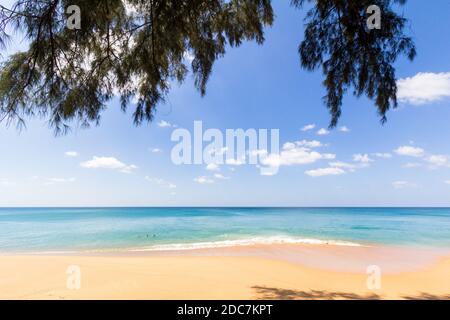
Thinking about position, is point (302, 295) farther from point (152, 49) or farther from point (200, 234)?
point (200, 234)

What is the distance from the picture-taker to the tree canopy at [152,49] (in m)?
2.45

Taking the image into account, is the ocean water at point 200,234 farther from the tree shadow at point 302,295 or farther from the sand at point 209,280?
the tree shadow at point 302,295

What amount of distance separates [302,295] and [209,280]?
1.80 m

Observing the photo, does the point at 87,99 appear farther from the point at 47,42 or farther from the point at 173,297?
the point at 173,297

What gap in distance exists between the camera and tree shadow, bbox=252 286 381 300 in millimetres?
3879

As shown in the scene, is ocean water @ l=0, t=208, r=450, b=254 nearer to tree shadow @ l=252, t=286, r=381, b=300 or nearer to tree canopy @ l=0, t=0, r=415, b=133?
tree shadow @ l=252, t=286, r=381, b=300

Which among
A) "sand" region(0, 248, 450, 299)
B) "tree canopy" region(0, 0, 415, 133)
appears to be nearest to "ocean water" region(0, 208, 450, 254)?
"sand" region(0, 248, 450, 299)

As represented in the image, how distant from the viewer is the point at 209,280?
196 inches

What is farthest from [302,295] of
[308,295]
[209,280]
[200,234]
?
[200,234]

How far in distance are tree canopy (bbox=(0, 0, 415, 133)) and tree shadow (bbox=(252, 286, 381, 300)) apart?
266 cm

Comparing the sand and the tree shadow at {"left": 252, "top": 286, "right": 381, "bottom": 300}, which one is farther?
the sand

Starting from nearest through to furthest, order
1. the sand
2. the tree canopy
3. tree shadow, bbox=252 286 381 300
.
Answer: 1. the tree canopy
2. tree shadow, bbox=252 286 381 300
3. the sand

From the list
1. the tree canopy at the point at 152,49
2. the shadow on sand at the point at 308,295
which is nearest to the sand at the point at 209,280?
Answer: the shadow on sand at the point at 308,295
